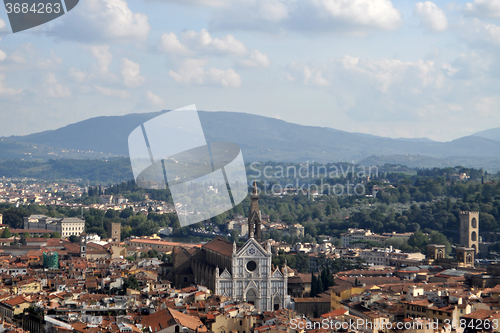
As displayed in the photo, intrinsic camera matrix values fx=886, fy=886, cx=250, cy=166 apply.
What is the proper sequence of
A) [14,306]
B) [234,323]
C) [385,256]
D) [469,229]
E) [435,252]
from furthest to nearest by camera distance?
[469,229]
[385,256]
[435,252]
[14,306]
[234,323]

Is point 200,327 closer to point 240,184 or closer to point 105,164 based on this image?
point 240,184

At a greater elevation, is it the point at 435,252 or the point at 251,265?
the point at 251,265

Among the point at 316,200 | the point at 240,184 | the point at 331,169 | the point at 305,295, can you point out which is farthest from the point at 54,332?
the point at 331,169

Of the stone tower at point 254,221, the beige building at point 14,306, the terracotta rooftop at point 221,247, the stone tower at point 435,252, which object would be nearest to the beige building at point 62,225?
the stone tower at point 435,252

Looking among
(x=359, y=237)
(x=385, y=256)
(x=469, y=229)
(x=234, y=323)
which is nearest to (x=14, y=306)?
(x=234, y=323)

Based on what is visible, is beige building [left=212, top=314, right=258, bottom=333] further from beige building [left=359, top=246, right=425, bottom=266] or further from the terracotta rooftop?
beige building [left=359, top=246, right=425, bottom=266]

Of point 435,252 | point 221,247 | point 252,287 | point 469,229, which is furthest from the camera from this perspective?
point 469,229

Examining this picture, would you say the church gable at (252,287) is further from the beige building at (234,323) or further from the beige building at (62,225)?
the beige building at (62,225)

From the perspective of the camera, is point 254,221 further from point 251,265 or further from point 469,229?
point 469,229

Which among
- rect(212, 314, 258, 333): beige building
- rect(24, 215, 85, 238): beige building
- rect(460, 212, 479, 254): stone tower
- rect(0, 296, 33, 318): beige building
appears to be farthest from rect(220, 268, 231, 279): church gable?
rect(24, 215, 85, 238): beige building
